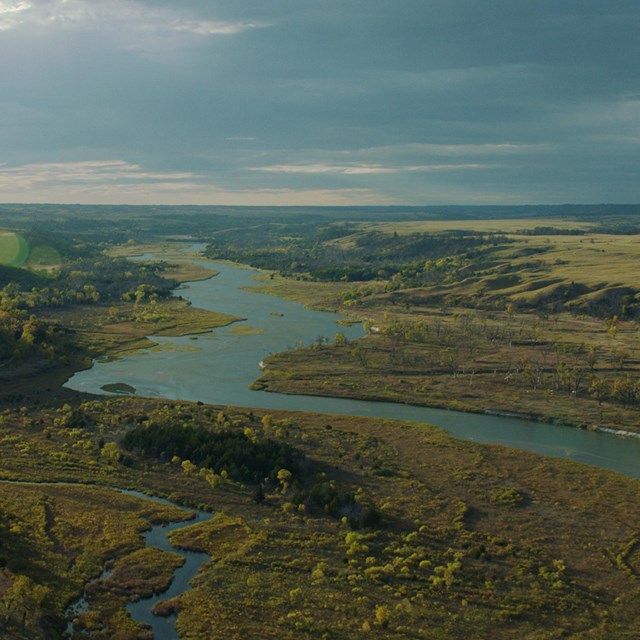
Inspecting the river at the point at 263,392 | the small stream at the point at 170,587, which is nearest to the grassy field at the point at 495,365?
the river at the point at 263,392

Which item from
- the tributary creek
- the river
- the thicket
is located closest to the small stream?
the tributary creek

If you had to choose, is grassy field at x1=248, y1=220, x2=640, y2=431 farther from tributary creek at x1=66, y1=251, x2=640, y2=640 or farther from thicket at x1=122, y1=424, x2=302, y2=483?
thicket at x1=122, y1=424, x2=302, y2=483

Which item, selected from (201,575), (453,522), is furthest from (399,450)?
(201,575)

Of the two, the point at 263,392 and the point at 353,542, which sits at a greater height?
the point at 263,392

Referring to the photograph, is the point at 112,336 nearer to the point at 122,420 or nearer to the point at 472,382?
the point at 122,420

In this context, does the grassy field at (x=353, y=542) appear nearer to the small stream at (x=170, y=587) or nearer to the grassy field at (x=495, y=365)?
the small stream at (x=170, y=587)

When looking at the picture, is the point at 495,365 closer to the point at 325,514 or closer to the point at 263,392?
the point at 263,392

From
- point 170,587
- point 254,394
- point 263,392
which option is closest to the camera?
point 170,587

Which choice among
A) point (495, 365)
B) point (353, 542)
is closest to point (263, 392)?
point (495, 365)
